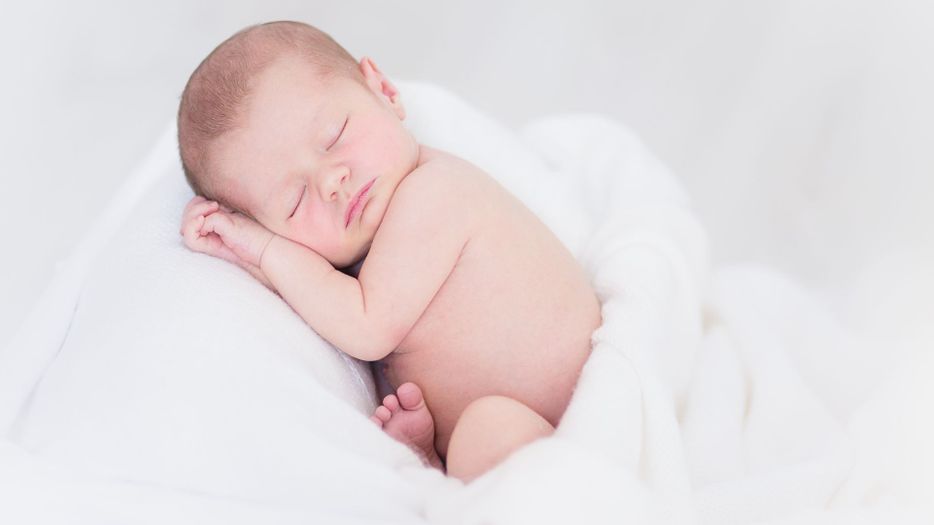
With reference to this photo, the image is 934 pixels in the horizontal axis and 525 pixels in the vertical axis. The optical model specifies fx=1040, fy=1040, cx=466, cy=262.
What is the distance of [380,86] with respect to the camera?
149 centimetres

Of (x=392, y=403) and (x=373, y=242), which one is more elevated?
(x=373, y=242)

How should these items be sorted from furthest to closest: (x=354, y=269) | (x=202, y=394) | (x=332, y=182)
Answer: (x=354, y=269) → (x=332, y=182) → (x=202, y=394)

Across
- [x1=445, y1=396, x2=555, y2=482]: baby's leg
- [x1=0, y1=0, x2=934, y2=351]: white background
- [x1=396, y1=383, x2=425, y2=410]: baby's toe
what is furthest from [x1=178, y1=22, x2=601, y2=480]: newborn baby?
[x1=0, y1=0, x2=934, y2=351]: white background

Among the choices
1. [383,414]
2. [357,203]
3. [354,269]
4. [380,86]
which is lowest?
[383,414]

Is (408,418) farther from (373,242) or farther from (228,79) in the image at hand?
(228,79)

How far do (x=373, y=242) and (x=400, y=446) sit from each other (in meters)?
0.27

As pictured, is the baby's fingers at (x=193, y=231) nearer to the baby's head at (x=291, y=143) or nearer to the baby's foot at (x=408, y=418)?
the baby's head at (x=291, y=143)

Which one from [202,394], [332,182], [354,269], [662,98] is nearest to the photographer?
[202,394]

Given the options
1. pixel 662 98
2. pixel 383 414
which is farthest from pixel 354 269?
pixel 662 98

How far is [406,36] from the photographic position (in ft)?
8.14

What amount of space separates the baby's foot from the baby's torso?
32 mm

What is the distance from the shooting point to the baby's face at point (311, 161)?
1.31 m

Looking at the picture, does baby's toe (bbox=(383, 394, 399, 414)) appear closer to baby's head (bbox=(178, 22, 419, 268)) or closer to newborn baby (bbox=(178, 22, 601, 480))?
newborn baby (bbox=(178, 22, 601, 480))

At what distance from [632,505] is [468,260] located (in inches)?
16.3
